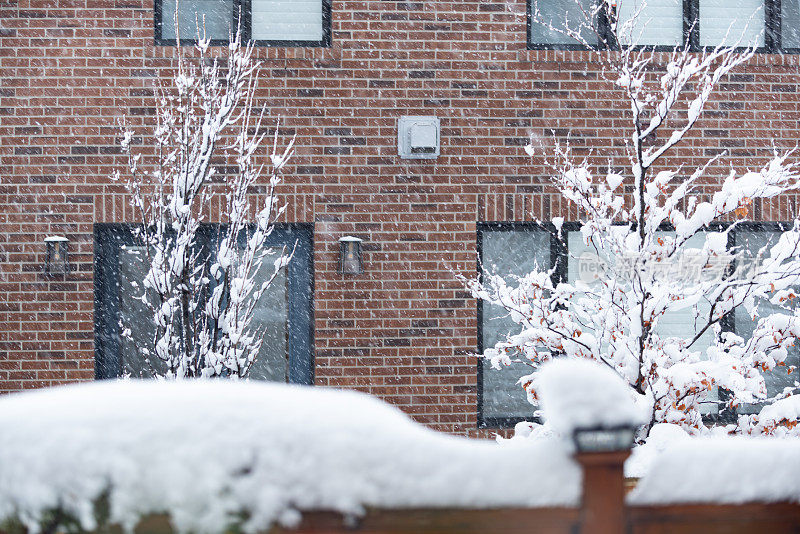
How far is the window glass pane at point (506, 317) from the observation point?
6066mm

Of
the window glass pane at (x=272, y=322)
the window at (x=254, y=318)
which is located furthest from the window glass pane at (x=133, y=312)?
the window glass pane at (x=272, y=322)

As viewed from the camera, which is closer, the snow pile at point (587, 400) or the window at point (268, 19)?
the snow pile at point (587, 400)

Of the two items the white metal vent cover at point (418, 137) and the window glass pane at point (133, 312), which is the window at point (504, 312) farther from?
the window glass pane at point (133, 312)

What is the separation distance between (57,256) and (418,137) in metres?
2.90

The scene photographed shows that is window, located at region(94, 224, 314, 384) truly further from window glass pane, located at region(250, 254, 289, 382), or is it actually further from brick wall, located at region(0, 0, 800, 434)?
brick wall, located at region(0, 0, 800, 434)

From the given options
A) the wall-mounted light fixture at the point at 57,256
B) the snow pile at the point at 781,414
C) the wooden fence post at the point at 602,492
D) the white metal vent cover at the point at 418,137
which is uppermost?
the white metal vent cover at the point at 418,137

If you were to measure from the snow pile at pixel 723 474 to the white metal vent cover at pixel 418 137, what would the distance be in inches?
154

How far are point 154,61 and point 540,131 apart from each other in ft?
10.1

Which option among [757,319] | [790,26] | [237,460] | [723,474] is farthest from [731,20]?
[237,460]

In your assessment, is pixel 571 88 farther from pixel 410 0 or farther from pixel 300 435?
pixel 300 435

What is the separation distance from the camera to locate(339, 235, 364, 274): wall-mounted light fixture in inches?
229

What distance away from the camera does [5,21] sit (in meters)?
5.80

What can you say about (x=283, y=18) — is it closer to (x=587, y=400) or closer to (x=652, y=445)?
(x=652, y=445)

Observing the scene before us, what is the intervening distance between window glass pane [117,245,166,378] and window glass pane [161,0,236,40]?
1.76m
